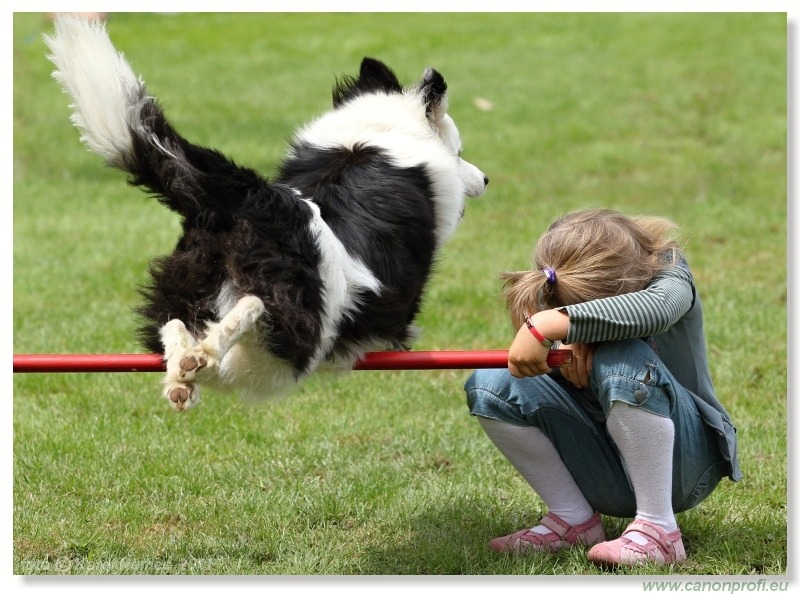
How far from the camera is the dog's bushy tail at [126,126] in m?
2.57

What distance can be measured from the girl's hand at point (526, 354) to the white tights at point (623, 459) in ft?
0.99

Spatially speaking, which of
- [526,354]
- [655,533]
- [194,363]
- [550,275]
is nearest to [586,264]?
[550,275]

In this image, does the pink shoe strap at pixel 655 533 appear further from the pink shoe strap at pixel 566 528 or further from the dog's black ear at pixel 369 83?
the dog's black ear at pixel 369 83

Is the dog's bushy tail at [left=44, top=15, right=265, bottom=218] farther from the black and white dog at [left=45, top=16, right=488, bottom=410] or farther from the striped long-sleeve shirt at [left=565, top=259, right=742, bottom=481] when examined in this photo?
the striped long-sleeve shirt at [left=565, top=259, right=742, bottom=481]

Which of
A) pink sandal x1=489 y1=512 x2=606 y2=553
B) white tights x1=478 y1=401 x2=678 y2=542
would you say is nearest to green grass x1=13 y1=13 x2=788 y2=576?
pink sandal x1=489 y1=512 x2=606 y2=553

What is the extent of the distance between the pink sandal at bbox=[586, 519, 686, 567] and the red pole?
0.64m

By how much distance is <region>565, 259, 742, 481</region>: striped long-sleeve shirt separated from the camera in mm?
2752

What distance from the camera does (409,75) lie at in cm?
1114

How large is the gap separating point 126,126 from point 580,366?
4.72ft

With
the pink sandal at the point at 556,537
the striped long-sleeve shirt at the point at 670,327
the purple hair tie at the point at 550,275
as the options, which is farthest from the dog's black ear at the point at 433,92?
the pink sandal at the point at 556,537

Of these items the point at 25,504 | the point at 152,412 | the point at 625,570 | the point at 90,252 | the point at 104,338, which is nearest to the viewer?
the point at 625,570

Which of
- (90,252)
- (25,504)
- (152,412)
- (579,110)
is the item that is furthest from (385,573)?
(579,110)
